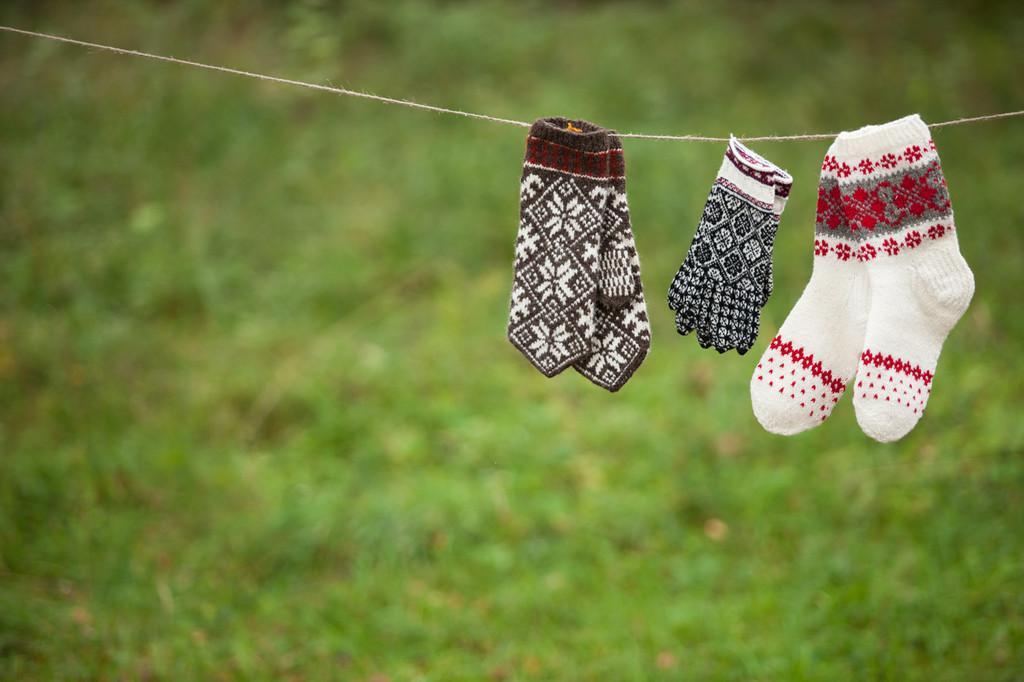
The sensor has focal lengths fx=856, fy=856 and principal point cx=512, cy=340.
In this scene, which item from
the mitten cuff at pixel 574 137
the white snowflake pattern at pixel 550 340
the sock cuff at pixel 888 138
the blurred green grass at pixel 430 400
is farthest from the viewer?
the blurred green grass at pixel 430 400

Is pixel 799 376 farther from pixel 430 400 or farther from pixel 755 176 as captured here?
pixel 430 400

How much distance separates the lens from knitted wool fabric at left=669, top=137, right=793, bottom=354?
2.15 m

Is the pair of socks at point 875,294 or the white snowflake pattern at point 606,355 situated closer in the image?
the pair of socks at point 875,294

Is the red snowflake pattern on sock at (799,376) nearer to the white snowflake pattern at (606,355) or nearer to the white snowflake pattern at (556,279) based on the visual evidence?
the white snowflake pattern at (606,355)

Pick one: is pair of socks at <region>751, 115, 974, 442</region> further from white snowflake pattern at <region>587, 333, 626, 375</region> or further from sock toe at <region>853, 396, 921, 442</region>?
white snowflake pattern at <region>587, 333, 626, 375</region>

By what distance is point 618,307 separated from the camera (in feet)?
7.45

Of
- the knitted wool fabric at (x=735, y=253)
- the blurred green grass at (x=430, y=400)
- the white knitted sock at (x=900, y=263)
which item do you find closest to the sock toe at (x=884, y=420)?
the white knitted sock at (x=900, y=263)

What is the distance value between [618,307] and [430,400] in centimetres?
273

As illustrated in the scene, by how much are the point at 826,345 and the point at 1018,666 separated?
5.95 ft

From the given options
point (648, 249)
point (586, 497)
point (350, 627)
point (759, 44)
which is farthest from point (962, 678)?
point (759, 44)

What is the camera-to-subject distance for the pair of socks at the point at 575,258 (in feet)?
6.99

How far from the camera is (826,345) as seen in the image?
216 cm

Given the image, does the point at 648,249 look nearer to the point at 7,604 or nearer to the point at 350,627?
the point at 350,627

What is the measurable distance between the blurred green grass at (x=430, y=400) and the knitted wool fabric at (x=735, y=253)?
170 cm
